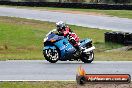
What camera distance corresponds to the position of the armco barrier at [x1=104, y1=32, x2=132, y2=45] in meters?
23.6

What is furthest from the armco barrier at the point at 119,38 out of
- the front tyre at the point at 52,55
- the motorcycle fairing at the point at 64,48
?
the front tyre at the point at 52,55

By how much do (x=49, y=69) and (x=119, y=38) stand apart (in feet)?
31.8

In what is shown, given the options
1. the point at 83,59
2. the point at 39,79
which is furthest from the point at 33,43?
the point at 39,79

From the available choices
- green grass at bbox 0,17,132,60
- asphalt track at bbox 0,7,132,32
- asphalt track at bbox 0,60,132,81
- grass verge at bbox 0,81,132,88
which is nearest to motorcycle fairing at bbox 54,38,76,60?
asphalt track at bbox 0,60,132,81

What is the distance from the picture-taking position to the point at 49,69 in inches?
590

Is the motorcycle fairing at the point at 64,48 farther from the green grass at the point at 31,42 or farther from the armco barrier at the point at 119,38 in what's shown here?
the armco barrier at the point at 119,38

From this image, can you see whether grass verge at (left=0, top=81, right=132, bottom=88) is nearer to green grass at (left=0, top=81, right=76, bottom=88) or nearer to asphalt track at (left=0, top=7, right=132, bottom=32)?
green grass at (left=0, top=81, right=76, bottom=88)

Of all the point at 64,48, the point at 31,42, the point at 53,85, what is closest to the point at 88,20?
the point at 31,42

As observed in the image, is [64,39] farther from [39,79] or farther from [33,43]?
[33,43]

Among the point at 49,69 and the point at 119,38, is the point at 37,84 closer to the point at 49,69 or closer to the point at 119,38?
the point at 49,69

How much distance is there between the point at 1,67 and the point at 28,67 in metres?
0.81

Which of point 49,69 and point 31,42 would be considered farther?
point 31,42

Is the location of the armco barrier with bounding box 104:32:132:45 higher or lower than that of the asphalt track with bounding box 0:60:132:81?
lower

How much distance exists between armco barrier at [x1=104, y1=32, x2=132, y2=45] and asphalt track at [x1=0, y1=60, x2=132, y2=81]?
21.5 feet
